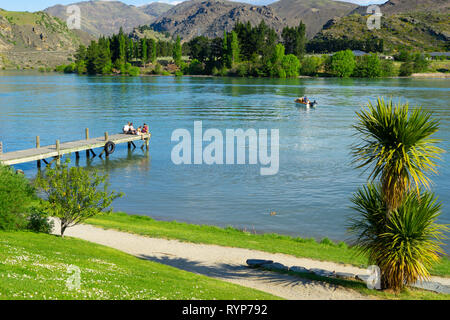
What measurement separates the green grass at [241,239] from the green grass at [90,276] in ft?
17.1

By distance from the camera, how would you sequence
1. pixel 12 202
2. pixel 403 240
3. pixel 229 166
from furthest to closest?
pixel 229 166, pixel 12 202, pixel 403 240

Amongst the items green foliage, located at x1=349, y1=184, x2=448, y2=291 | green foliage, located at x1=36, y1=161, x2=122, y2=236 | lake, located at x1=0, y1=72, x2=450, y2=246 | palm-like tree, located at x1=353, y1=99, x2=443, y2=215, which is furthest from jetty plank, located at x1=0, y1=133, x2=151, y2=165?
palm-like tree, located at x1=353, y1=99, x2=443, y2=215

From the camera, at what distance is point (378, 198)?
18203 millimetres

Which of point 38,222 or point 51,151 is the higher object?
point 51,151

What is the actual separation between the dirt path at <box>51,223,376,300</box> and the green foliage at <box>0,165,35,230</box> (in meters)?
3.42

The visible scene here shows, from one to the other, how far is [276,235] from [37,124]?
181 feet

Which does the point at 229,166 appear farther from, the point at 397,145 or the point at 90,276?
the point at 90,276

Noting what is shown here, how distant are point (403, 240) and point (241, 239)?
1068 cm

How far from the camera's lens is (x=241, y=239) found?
85.3ft

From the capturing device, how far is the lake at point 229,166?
32438 millimetres

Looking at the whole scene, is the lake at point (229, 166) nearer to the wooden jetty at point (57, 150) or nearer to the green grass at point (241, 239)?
the wooden jetty at point (57, 150)

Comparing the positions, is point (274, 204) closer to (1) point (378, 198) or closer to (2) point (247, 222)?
(2) point (247, 222)

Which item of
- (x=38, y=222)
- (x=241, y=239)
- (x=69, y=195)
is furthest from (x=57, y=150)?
(x=241, y=239)

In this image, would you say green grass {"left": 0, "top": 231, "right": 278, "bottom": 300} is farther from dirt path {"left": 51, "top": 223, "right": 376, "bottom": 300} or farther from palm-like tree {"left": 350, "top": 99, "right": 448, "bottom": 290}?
palm-like tree {"left": 350, "top": 99, "right": 448, "bottom": 290}
